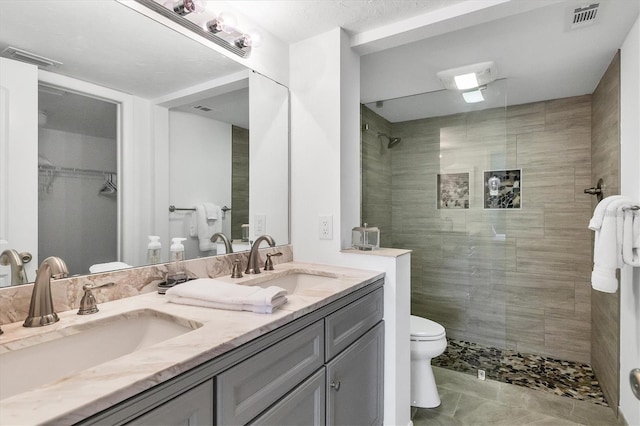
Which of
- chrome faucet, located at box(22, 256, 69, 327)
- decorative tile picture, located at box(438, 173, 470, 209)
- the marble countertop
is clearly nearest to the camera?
the marble countertop

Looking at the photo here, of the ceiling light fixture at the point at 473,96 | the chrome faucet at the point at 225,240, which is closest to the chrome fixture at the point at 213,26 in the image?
the chrome faucet at the point at 225,240

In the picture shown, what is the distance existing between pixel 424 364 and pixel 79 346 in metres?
1.93

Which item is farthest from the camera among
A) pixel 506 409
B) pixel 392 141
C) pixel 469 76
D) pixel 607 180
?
pixel 392 141

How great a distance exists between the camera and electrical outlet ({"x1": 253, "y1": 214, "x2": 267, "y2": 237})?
71.9 inches

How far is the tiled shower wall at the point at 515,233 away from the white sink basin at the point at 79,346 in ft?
6.93

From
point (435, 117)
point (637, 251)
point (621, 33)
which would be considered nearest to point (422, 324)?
point (637, 251)

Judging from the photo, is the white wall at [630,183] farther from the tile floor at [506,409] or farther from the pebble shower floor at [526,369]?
the pebble shower floor at [526,369]

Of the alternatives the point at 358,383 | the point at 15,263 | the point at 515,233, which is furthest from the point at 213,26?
the point at 515,233

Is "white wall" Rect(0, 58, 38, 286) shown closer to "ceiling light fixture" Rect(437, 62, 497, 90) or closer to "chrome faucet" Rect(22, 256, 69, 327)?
"chrome faucet" Rect(22, 256, 69, 327)

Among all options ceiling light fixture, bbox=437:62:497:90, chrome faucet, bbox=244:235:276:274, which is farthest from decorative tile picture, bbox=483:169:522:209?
chrome faucet, bbox=244:235:276:274

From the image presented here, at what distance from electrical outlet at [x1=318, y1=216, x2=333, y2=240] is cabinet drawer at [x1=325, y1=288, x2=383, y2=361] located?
0.43 meters

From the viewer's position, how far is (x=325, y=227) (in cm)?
188

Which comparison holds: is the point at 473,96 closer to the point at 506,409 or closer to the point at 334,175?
the point at 334,175

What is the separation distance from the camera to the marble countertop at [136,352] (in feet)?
1.77
